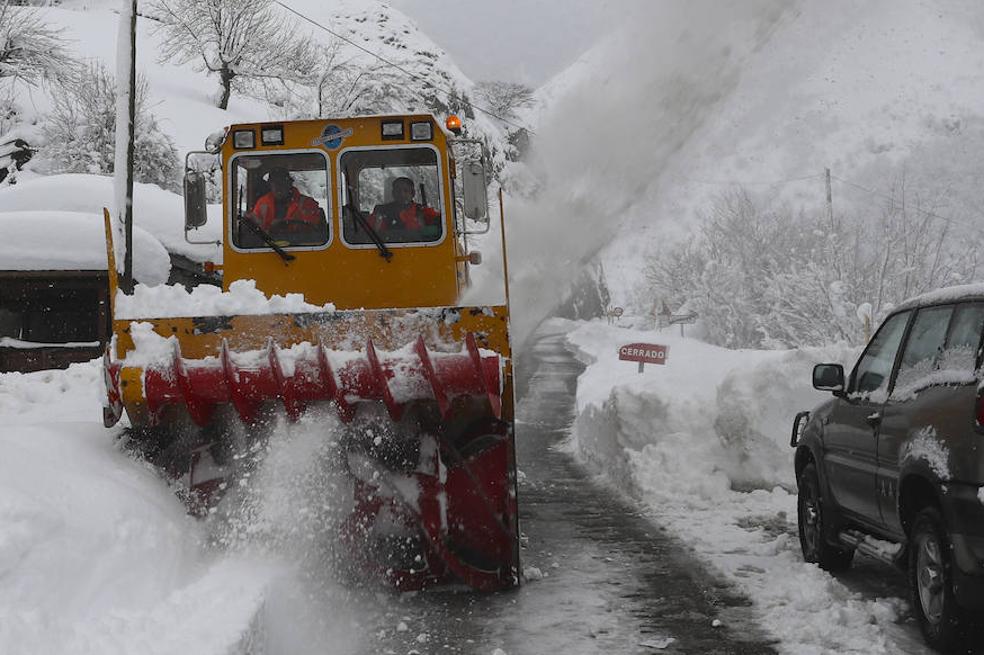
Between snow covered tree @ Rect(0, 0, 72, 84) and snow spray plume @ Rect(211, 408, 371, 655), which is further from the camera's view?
snow covered tree @ Rect(0, 0, 72, 84)

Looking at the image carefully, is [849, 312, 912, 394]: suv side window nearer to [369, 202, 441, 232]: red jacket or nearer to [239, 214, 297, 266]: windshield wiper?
[369, 202, 441, 232]: red jacket

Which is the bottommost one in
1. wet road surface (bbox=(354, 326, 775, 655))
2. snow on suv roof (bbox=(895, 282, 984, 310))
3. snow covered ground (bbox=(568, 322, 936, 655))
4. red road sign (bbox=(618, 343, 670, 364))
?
wet road surface (bbox=(354, 326, 775, 655))

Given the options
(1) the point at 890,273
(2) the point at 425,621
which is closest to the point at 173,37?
(1) the point at 890,273

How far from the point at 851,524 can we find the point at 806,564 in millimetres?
683

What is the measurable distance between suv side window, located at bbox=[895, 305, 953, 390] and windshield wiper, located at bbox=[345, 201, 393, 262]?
3.90 meters

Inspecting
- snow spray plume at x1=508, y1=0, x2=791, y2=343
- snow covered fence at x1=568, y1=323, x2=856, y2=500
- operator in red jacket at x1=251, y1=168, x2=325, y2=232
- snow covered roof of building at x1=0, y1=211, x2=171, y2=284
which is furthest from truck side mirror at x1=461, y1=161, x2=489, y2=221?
snow covered roof of building at x1=0, y1=211, x2=171, y2=284

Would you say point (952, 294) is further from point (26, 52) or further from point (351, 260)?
point (26, 52)

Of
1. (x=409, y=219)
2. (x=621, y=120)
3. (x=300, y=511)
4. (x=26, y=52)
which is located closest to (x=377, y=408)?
(x=300, y=511)

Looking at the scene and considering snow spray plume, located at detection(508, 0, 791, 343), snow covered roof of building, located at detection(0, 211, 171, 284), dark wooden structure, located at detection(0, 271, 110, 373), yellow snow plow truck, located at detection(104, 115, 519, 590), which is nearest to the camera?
yellow snow plow truck, located at detection(104, 115, 519, 590)

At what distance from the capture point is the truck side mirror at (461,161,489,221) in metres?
8.30

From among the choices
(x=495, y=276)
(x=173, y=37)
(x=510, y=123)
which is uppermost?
(x=173, y=37)

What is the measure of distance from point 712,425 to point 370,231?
16.4ft

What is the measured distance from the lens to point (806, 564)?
7395mm

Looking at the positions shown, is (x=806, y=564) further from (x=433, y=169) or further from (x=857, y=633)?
(x=433, y=169)
